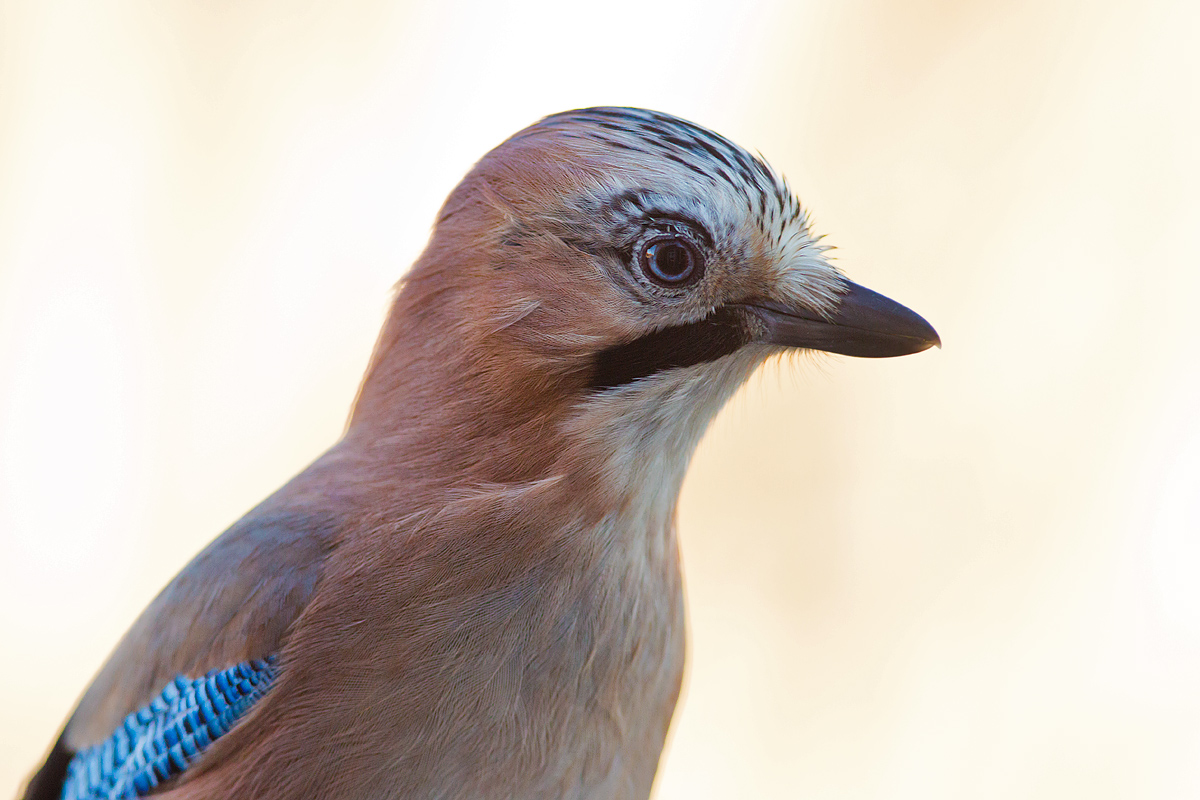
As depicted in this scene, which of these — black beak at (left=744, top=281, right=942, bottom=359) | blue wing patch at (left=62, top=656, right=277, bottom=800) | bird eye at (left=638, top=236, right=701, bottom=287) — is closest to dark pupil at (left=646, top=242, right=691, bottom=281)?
bird eye at (left=638, top=236, right=701, bottom=287)

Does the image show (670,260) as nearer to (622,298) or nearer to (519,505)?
(622,298)

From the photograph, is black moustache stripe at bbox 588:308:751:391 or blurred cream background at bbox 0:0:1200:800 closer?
black moustache stripe at bbox 588:308:751:391

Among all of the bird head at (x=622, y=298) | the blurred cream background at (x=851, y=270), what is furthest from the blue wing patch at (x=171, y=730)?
the blurred cream background at (x=851, y=270)

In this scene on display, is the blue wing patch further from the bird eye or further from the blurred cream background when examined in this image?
the blurred cream background

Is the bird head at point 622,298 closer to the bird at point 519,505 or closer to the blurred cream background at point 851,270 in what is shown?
the bird at point 519,505

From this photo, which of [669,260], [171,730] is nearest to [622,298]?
[669,260]
